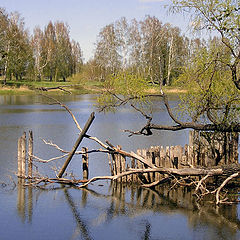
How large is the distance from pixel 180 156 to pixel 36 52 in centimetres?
6924

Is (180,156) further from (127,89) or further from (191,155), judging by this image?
(127,89)

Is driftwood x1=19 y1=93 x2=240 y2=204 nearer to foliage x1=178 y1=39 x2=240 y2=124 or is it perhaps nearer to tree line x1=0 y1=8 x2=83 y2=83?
foliage x1=178 y1=39 x2=240 y2=124

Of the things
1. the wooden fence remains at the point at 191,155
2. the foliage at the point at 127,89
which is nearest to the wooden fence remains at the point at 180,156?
the wooden fence remains at the point at 191,155

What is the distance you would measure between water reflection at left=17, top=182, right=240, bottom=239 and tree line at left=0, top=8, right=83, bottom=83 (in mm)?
50591

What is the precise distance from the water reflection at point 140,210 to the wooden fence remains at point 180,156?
19.8 inches

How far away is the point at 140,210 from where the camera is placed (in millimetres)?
11070

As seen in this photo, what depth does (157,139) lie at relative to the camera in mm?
21641

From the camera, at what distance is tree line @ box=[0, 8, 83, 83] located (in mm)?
63987

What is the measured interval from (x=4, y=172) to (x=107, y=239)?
6.40 metres

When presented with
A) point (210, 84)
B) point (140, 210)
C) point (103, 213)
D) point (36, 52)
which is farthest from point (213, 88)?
point (36, 52)

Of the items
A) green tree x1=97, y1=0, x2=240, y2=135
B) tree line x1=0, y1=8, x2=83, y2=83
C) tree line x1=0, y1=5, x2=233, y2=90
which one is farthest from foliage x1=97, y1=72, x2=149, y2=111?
tree line x1=0, y1=8, x2=83, y2=83

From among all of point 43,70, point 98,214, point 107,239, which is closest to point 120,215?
point 98,214

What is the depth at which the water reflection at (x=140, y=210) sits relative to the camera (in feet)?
31.6

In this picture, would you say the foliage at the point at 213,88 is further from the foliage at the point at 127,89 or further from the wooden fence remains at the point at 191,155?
the foliage at the point at 127,89
